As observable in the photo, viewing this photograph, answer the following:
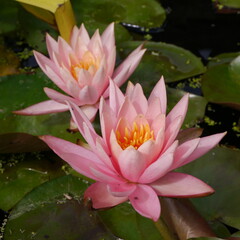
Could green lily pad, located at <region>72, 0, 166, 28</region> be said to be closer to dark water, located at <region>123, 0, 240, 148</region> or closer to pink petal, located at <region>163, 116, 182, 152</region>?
dark water, located at <region>123, 0, 240, 148</region>

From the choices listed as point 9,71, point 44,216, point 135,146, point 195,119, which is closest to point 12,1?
point 9,71

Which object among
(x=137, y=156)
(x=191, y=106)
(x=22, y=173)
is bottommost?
(x=22, y=173)

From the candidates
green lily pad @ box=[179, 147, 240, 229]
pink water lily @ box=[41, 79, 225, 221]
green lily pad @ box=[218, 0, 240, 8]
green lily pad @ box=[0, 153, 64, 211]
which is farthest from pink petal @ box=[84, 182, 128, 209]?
green lily pad @ box=[218, 0, 240, 8]

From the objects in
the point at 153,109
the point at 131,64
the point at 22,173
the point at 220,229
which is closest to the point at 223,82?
the point at 131,64

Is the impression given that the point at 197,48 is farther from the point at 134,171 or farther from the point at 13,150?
the point at 134,171

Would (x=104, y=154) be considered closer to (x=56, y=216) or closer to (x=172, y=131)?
(x=172, y=131)
